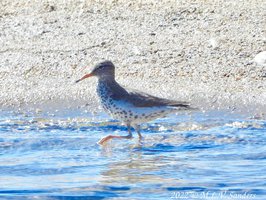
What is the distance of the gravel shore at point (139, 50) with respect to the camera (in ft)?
39.0

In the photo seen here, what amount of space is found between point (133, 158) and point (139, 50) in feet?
9.85

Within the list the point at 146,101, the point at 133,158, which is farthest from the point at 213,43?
the point at 133,158

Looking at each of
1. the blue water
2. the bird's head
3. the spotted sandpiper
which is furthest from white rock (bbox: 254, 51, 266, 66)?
the bird's head

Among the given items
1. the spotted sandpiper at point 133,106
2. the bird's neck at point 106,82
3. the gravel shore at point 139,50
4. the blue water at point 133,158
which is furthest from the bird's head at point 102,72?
the gravel shore at point 139,50

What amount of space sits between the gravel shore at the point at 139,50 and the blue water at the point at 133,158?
53 cm

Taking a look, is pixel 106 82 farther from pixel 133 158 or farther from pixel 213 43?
pixel 213 43

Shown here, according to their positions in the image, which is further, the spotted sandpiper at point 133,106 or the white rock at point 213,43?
the white rock at point 213,43

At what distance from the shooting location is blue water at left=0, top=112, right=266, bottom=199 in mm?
8695

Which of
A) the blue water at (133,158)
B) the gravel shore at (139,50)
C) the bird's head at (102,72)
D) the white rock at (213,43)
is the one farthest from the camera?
the white rock at (213,43)

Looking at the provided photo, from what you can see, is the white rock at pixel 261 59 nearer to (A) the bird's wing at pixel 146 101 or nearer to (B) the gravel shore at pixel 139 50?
(B) the gravel shore at pixel 139 50

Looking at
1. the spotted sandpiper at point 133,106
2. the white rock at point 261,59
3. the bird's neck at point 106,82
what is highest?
the white rock at point 261,59

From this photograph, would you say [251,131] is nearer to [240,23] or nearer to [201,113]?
[201,113]

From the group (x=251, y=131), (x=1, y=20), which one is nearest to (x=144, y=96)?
(x=251, y=131)

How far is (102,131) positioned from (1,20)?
11.0 feet
